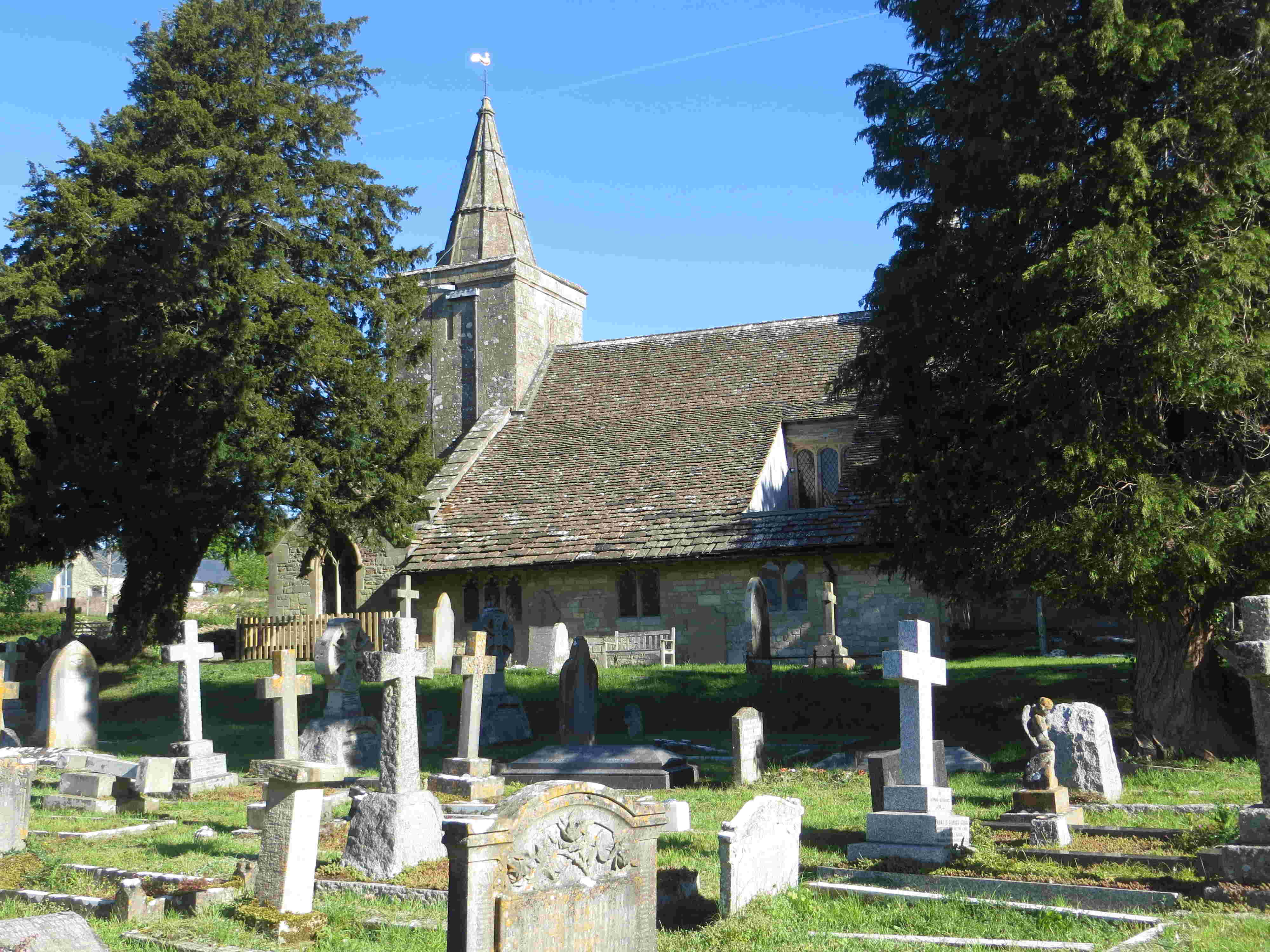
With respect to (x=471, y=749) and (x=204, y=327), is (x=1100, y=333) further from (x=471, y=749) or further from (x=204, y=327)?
(x=204, y=327)

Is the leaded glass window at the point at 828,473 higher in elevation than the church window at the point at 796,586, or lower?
higher

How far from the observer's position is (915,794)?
966 cm

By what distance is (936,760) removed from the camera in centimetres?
1073

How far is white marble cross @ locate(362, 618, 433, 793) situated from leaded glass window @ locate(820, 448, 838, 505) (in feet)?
61.4

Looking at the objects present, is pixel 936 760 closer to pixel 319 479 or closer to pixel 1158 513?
pixel 1158 513

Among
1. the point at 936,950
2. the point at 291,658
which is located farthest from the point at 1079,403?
the point at 291,658

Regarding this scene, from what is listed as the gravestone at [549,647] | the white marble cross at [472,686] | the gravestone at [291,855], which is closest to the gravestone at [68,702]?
the white marble cross at [472,686]

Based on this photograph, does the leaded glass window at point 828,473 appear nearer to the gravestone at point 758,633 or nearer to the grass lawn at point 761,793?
the grass lawn at point 761,793

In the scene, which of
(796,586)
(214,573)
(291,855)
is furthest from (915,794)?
(214,573)

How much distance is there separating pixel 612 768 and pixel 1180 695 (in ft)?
22.8

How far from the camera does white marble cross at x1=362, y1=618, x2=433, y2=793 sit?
995 centimetres

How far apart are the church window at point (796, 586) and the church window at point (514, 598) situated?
5.94 metres

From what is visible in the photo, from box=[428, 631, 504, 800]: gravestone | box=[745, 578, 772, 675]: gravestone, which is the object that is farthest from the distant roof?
box=[428, 631, 504, 800]: gravestone

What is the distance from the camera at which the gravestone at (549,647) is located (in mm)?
23172
